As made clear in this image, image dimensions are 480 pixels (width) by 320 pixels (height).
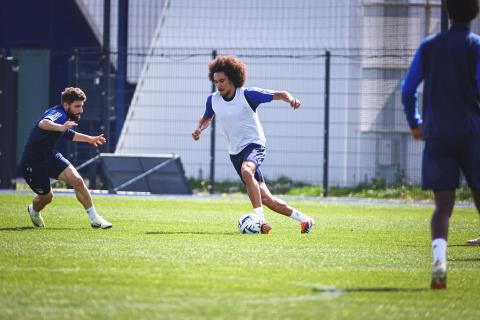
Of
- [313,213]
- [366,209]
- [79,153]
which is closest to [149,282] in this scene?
[313,213]

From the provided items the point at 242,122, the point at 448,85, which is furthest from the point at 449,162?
the point at 242,122

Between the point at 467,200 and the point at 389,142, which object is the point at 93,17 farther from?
the point at 467,200

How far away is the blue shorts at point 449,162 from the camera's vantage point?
7711mm

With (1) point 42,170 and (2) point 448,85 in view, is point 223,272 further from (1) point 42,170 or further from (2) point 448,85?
(1) point 42,170

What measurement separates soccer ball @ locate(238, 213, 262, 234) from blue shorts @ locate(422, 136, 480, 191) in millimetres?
4666

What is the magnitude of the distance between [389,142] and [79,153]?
6.72 m


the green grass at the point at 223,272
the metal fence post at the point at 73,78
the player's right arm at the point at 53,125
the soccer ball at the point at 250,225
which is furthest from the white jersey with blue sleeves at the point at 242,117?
the metal fence post at the point at 73,78

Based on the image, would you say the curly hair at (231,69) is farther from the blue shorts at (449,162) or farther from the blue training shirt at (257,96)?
the blue shorts at (449,162)

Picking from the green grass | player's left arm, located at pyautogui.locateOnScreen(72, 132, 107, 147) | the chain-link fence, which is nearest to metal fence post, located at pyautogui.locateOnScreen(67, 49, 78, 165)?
the chain-link fence

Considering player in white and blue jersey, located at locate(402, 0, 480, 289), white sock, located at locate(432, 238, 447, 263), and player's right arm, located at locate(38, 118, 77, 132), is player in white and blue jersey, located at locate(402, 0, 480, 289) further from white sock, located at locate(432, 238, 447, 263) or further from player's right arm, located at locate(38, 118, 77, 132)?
player's right arm, located at locate(38, 118, 77, 132)

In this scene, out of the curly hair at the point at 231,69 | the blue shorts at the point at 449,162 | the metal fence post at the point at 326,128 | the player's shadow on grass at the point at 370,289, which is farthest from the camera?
the metal fence post at the point at 326,128

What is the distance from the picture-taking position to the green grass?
6414mm

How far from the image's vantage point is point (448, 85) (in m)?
7.79

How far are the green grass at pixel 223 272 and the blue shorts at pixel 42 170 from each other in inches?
21.6
